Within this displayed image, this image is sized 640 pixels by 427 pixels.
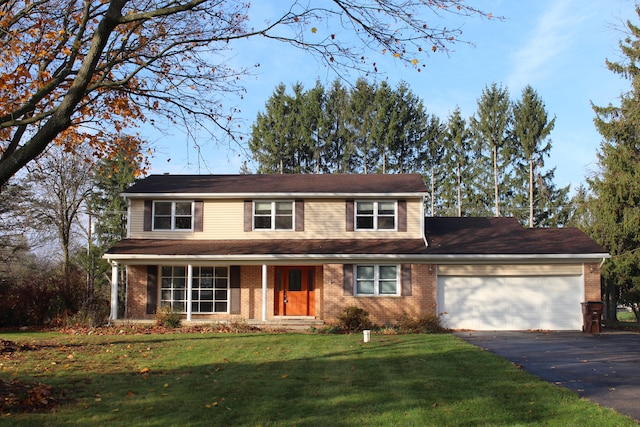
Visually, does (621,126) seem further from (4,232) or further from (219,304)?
(4,232)

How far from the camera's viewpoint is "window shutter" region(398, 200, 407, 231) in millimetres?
23578

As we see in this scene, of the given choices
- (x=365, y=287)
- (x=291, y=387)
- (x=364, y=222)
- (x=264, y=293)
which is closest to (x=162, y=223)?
(x=264, y=293)

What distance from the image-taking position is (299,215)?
23.8 meters

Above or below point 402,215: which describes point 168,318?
below

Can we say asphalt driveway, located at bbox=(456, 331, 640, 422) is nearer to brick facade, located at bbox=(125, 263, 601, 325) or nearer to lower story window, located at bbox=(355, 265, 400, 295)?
brick facade, located at bbox=(125, 263, 601, 325)

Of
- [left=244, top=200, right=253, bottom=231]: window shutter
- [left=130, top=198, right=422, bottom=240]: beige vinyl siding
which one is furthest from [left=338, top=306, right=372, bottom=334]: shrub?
[left=244, top=200, right=253, bottom=231]: window shutter

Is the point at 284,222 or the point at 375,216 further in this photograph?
the point at 284,222

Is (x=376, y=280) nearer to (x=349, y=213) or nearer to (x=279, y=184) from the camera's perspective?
(x=349, y=213)

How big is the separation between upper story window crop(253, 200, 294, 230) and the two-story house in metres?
0.04

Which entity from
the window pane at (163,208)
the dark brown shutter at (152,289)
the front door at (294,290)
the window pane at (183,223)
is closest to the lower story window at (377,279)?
the front door at (294,290)

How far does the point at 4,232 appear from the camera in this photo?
2695 cm

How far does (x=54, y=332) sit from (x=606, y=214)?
933 inches

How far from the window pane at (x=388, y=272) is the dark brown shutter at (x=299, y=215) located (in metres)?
3.80

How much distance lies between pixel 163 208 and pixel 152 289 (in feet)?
11.0
